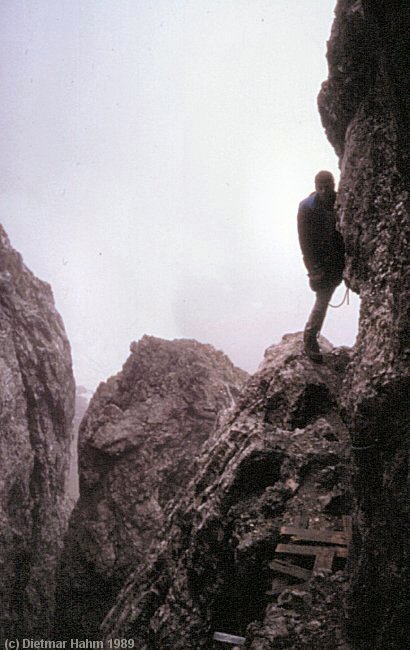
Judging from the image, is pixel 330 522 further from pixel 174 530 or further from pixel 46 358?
pixel 46 358

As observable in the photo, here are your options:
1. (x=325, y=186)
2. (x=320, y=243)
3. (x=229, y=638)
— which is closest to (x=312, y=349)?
(x=320, y=243)

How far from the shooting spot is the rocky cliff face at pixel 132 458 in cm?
1662

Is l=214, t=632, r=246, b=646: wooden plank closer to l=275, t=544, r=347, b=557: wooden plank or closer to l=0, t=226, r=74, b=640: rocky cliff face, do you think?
l=275, t=544, r=347, b=557: wooden plank

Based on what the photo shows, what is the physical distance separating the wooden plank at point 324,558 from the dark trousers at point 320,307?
5108mm

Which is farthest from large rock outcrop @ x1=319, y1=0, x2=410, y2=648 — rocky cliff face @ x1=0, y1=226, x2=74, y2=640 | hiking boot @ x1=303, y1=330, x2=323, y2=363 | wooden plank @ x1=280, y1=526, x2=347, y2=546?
rocky cliff face @ x1=0, y1=226, x2=74, y2=640

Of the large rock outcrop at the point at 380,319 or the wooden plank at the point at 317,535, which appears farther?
the wooden plank at the point at 317,535

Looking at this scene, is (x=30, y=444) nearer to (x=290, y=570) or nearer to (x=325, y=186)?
(x=290, y=570)

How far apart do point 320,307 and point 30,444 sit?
18.4 metres

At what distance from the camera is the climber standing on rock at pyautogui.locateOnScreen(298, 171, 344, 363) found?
919cm

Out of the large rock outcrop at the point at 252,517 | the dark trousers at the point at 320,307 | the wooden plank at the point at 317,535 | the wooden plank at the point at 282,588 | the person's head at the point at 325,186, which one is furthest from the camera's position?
the dark trousers at the point at 320,307

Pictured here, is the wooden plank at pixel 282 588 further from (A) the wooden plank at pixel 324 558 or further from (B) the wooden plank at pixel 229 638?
(B) the wooden plank at pixel 229 638

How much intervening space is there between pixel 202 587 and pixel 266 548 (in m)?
2.05

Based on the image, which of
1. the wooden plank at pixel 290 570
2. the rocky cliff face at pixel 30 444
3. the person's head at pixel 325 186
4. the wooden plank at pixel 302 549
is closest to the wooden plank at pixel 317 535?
the wooden plank at pixel 302 549

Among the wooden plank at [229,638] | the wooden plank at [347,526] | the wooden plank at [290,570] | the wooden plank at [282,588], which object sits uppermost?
the wooden plank at [347,526]
